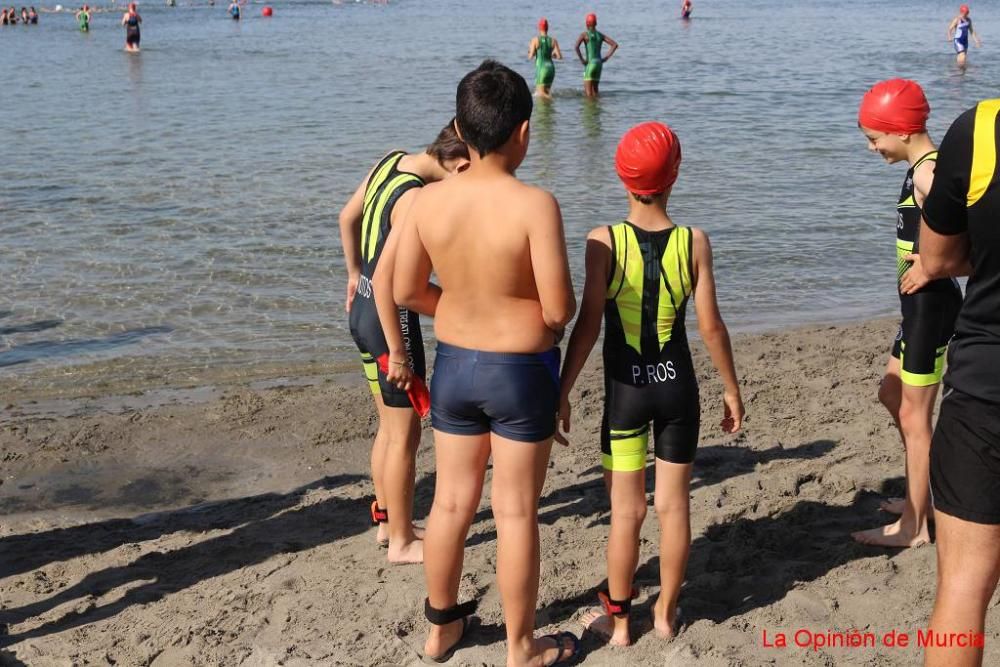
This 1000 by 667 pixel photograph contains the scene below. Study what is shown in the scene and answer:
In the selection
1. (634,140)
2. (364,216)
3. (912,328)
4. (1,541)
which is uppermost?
(634,140)


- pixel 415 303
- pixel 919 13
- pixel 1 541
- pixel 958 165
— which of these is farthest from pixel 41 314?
pixel 919 13

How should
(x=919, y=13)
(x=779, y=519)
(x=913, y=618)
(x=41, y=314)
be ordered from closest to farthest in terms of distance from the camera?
(x=913, y=618) < (x=779, y=519) < (x=41, y=314) < (x=919, y=13)

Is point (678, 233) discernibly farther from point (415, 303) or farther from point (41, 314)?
point (41, 314)

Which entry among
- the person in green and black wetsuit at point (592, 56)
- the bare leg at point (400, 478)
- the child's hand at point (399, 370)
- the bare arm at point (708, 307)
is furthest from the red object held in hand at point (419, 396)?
the person in green and black wetsuit at point (592, 56)

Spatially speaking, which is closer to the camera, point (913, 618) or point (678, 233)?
point (678, 233)

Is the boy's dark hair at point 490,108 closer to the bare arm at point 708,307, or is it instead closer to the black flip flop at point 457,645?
the bare arm at point 708,307

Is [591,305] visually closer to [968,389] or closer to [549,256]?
[549,256]

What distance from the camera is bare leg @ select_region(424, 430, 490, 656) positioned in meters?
3.84

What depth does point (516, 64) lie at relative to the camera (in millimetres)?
27203

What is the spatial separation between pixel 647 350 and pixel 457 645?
4.26ft

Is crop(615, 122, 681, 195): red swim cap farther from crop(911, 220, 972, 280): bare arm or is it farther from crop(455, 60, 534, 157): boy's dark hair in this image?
crop(911, 220, 972, 280): bare arm

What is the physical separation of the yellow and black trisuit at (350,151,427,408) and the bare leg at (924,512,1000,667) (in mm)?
2152

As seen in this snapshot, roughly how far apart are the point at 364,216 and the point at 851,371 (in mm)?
4047

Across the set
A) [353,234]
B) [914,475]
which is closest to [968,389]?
[914,475]
